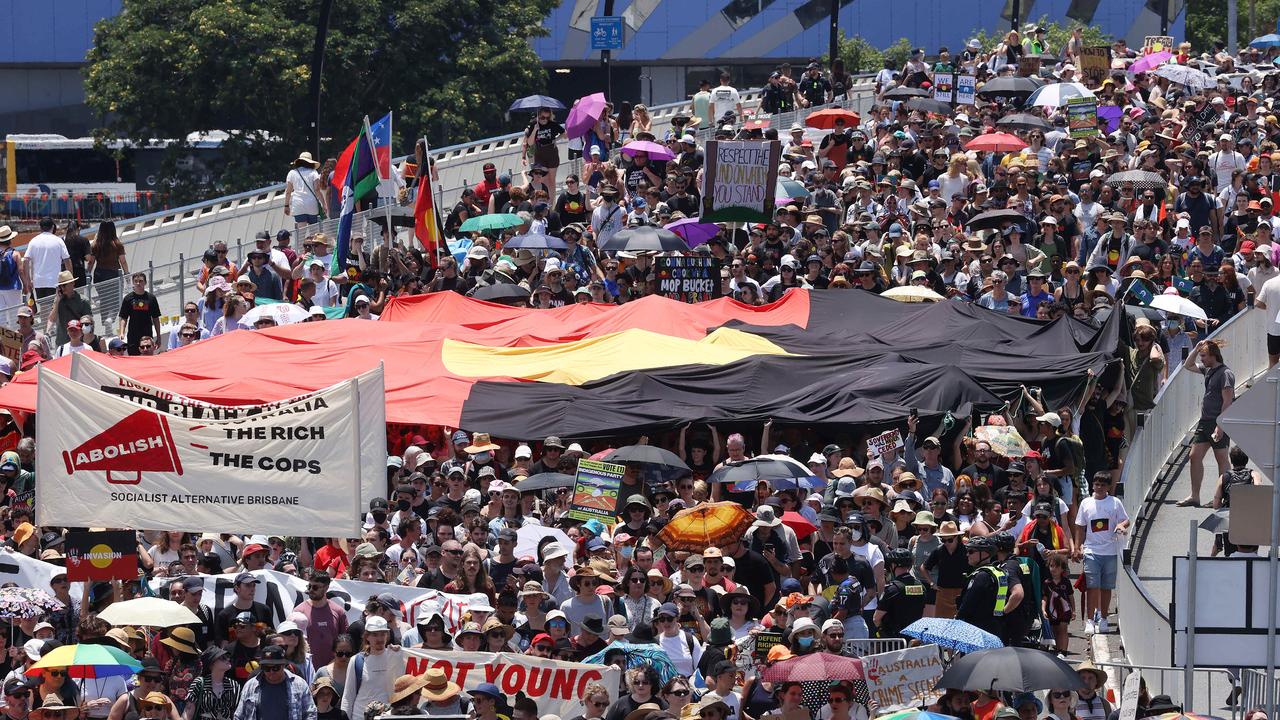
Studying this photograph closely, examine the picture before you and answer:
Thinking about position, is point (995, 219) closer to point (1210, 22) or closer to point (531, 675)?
point (531, 675)

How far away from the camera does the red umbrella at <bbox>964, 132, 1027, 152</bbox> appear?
30886mm

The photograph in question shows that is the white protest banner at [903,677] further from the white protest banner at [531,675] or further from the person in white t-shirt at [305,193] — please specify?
the person in white t-shirt at [305,193]

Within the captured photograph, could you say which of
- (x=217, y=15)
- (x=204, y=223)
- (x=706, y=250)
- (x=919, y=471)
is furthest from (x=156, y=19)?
(x=919, y=471)

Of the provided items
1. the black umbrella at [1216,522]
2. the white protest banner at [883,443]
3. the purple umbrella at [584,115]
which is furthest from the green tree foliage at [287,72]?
the black umbrella at [1216,522]

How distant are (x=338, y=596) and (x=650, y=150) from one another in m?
16.8

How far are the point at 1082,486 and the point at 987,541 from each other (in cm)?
518

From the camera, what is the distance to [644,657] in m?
12.8

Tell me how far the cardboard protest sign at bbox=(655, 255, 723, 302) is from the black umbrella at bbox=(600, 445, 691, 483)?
19.0 feet

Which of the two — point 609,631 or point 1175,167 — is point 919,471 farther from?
point 1175,167

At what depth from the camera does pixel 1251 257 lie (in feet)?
79.3

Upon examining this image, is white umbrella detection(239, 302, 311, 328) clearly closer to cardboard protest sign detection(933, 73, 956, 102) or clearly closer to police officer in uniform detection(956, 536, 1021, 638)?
police officer in uniform detection(956, 536, 1021, 638)

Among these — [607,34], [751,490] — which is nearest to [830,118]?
[607,34]

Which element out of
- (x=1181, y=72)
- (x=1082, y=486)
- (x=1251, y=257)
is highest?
(x=1181, y=72)

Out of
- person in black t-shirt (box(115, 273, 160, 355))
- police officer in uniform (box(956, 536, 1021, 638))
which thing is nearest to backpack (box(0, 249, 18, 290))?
person in black t-shirt (box(115, 273, 160, 355))
